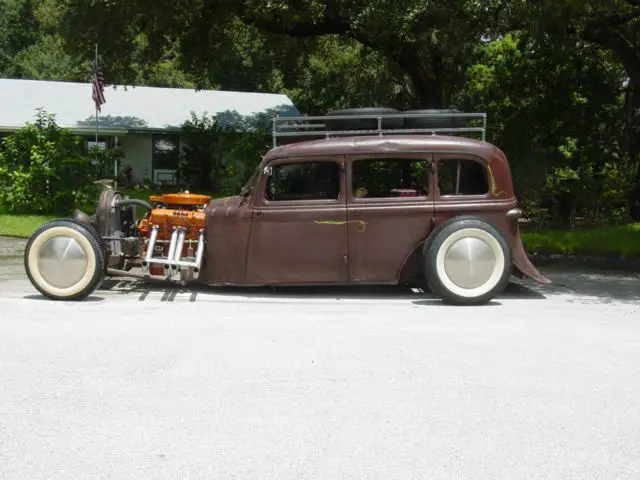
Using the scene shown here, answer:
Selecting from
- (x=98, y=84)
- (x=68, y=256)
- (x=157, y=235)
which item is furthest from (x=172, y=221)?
(x=98, y=84)

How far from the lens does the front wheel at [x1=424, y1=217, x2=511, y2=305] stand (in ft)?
27.0

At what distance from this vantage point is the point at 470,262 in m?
8.25

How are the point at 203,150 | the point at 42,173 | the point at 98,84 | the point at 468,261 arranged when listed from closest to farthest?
the point at 468,261 → the point at 42,173 → the point at 98,84 → the point at 203,150

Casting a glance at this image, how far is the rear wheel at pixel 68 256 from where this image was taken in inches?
326

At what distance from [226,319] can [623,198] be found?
13.6 metres

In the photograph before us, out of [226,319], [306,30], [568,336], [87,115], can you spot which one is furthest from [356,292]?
[87,115]

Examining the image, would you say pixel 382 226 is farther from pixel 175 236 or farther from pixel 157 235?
pixel 157 235

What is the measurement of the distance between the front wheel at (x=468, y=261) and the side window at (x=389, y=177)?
76cm

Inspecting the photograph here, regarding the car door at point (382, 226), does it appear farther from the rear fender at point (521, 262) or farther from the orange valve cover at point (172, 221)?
the orange valve cover at point (172, 221)

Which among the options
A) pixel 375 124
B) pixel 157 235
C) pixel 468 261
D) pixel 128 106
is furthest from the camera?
pixel 128 106

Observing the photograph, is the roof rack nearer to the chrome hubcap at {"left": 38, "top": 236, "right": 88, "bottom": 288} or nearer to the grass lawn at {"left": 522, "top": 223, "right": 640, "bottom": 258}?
the chrome hubcap at {"left": 38, "top": 236, "right": 88, "bottom": 288}

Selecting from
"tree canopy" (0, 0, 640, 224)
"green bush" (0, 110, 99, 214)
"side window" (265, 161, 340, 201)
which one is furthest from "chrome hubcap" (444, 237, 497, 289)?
"green bush" (0, 110, 99, 214)

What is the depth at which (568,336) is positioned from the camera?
6973 millimetres

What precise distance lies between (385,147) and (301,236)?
53.6 inches
